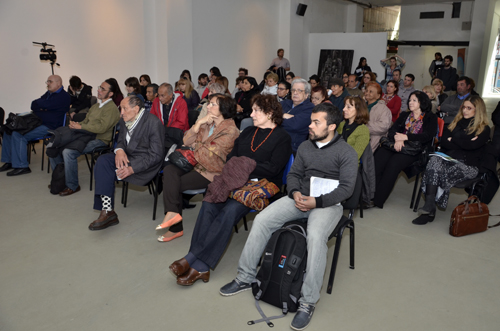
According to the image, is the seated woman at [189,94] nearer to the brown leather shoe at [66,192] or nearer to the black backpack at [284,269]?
the brown leather shoe at [66,192]

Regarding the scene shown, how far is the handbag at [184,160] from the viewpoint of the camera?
10.4 feet

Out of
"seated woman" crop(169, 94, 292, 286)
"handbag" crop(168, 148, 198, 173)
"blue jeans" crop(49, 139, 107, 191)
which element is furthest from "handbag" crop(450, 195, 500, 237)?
"blue jeans" crop(49, 139, 107, 191)

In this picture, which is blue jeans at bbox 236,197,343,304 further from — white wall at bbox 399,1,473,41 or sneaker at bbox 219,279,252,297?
white wall at bbox 399,1,473,41

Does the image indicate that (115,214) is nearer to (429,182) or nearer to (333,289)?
(333,289)

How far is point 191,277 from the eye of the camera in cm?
254

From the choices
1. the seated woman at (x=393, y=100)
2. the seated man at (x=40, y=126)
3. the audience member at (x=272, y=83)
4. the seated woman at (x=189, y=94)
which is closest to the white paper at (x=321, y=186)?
the seated woman at (x=393, y=100)

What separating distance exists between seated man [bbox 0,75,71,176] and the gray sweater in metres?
3.72

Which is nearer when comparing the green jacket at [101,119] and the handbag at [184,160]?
the handbag at [184,160]

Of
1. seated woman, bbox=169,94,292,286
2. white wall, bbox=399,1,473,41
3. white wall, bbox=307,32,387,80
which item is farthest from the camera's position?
white wall, bbox=399,1,473,41

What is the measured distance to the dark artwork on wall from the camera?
12.9 metres

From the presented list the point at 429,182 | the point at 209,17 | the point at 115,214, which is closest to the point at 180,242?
the point at 115,214

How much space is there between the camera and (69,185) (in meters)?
4.27

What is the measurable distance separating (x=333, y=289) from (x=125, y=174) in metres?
1.92

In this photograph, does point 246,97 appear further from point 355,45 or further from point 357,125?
point 355,45
